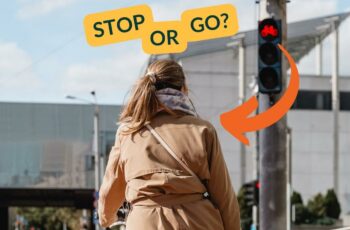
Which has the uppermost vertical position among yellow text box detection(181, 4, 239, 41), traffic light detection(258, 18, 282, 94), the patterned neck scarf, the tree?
yellow text box detection(181, 4, 239, 41)

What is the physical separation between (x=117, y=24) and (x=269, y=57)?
181 cm

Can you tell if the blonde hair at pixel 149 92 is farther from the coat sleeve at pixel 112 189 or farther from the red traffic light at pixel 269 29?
the red traffic light at pixel 269 29

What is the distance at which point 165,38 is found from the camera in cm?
1094

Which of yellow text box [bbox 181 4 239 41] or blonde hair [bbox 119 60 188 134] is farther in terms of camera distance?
yellow text box [bbox 181 4 239 41]

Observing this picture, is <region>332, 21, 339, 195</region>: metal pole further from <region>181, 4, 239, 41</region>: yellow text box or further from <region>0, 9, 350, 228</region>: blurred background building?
<region>181, 4, 239, 41</region>: yellow text box

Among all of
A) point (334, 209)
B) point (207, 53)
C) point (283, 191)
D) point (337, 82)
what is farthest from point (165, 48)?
point (207, 53)

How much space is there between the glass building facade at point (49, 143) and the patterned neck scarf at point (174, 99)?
2205 inches

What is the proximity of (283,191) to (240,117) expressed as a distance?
177cm

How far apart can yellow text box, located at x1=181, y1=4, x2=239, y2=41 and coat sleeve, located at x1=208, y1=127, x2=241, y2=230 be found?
22.2ft

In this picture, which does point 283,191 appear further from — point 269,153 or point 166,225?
point 166,225

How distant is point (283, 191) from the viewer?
31.9 ft

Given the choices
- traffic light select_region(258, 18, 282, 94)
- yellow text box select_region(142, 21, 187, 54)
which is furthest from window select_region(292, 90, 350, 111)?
traffic light select_region(258, 18, 282, 94)

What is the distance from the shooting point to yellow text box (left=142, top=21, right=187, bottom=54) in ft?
34.2

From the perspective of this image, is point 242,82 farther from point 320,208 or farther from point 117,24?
point 117,24
